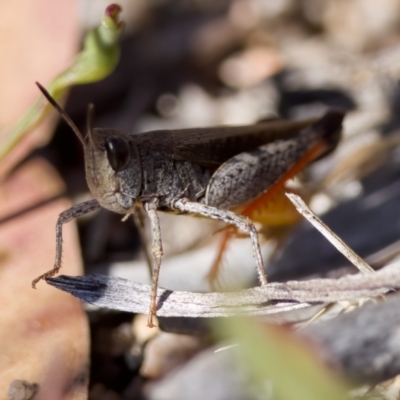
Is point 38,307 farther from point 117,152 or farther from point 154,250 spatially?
point 117,152

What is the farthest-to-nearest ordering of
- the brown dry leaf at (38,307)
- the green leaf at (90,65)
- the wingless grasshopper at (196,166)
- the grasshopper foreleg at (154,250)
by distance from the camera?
the green leaf at (90,65) → the wingless grasshopper at (196,166) → the grasshopper foreleg at (154,250) → the brown dry leaf at (38,307)

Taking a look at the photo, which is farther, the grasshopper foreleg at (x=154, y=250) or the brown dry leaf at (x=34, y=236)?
the grasshopper foreleg at (x=154, y=250)

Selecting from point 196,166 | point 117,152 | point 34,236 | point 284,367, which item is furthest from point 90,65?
point 284,367

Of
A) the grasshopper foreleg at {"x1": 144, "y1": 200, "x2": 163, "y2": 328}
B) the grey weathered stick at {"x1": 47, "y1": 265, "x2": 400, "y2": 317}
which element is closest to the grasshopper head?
the grasshopper foreleg at {"x1": 144, "y1": 200, "x2": 163, "y2": 328}

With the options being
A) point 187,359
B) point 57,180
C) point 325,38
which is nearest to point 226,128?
point 57,180

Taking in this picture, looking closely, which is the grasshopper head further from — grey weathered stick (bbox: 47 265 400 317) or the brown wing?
grey weathered stick (bbox: 47 265 400 317)

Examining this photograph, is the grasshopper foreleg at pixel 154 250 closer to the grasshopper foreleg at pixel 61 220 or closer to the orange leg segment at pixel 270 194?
the grasshopper foreleg at pixel 61 220

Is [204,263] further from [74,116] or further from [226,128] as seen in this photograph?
[74,116]

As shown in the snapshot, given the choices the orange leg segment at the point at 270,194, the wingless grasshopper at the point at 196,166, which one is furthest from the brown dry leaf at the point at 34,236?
the orange leg segment at the point at 270,194
